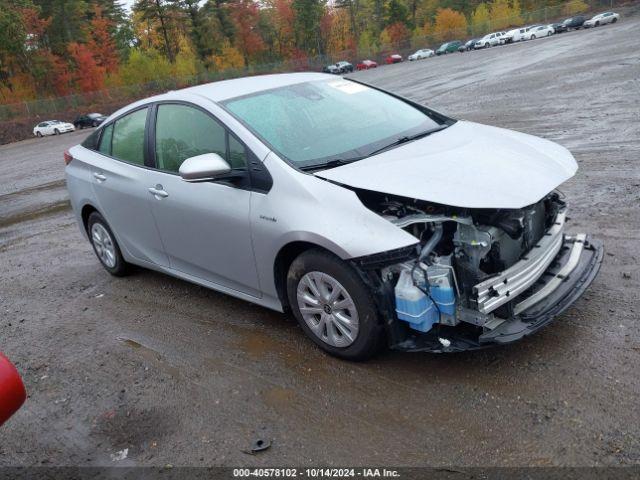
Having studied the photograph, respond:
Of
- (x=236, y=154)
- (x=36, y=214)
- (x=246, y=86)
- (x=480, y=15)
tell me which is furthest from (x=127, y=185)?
(x=480, y=15)

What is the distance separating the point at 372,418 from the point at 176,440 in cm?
111

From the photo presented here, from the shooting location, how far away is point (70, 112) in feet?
171

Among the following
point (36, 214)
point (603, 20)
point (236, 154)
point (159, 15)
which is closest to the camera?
point (236, 154)

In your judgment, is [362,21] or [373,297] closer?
[373,297]

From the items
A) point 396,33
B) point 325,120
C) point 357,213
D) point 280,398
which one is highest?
point 396,33

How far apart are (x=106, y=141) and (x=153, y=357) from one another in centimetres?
242

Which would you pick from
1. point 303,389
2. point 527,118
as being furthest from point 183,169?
point 527,118

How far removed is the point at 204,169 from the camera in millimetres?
3764

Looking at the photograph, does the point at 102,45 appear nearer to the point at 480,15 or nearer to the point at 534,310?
the point at 480,15

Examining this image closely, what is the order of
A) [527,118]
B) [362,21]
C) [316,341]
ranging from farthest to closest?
[362,21], [527,118], [316,341]

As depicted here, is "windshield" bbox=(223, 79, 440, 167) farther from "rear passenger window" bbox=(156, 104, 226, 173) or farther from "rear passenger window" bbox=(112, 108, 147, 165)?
"rear passenger window" bbox=(112, 108, 147, 165)

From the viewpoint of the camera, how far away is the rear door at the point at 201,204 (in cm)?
397

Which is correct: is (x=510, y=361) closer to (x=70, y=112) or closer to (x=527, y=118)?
(x=527, y=118)

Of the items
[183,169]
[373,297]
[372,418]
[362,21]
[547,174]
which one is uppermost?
[362,21]
